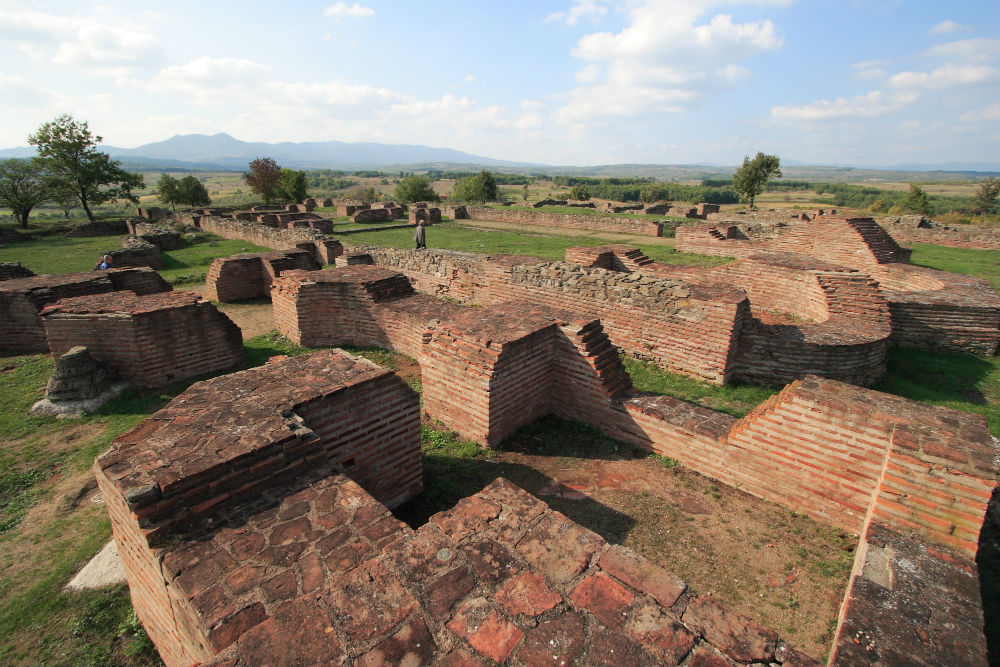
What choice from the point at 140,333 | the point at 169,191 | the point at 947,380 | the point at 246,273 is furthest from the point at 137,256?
the point at 169,191

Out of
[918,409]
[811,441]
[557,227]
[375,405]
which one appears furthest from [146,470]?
[557,227]

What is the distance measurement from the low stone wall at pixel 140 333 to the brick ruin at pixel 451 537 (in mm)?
3673

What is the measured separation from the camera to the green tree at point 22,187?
24703 mm

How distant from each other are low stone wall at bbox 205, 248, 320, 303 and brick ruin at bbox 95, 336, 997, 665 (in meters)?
7.80

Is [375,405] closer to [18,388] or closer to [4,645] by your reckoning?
[4,645]

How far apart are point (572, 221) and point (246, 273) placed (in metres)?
16.3

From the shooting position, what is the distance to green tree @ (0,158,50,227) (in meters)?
24.7

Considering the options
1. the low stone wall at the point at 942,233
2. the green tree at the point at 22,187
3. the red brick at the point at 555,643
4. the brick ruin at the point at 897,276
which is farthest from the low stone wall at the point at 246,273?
the low stone wall at the point at 942,233

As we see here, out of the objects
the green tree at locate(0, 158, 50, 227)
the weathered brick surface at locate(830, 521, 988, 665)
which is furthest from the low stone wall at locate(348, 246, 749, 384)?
the green tree at locate(0, 158, 50, 227)

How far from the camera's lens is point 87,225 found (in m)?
22.6

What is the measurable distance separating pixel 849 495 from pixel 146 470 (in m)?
5.25

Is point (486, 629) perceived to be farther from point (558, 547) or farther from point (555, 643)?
point (558, 547)

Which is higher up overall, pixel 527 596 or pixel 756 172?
pixel 756 172

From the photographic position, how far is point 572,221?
23406 mm
